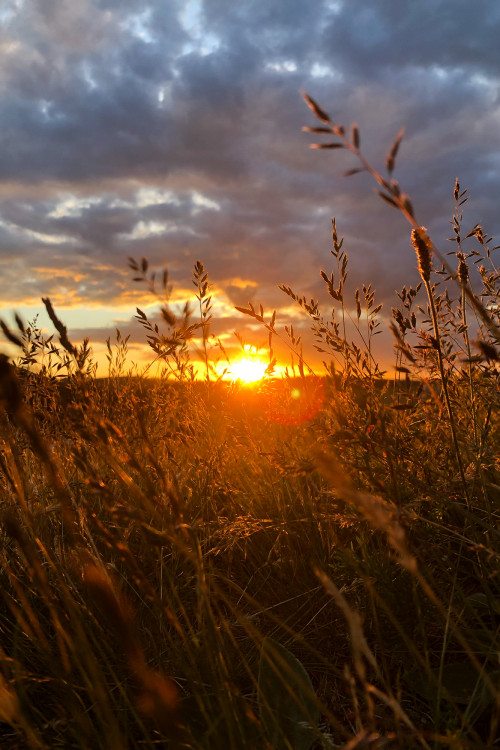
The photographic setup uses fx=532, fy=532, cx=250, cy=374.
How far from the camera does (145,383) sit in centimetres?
425

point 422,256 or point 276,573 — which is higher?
point 422,256

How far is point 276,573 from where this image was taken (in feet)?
6.50

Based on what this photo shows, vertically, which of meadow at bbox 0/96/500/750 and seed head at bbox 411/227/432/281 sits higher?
seed head at bbox 411/227/432/281

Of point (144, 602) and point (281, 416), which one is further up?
point (281, 416)

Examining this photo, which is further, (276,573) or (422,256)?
(276,573)

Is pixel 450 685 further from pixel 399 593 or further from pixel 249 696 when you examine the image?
pixel 249 696

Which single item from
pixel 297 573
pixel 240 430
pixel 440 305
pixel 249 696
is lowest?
pixel 249 696

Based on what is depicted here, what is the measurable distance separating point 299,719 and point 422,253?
3.78 feet

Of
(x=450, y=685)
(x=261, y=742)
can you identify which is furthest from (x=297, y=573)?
(x=261, y=742)

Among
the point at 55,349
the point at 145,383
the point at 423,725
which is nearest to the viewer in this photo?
the point at 423,725

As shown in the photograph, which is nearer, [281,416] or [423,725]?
[423,725]

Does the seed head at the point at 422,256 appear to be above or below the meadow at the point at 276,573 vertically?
above

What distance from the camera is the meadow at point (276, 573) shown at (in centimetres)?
98

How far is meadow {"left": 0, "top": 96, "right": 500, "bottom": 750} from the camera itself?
98cm
